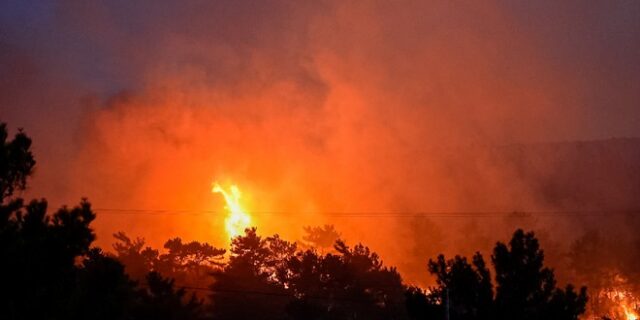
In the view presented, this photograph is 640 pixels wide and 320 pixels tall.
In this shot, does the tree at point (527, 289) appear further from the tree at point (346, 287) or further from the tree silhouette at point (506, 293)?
the tree at point (346, 287)

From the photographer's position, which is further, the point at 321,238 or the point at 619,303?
the point at 321,238

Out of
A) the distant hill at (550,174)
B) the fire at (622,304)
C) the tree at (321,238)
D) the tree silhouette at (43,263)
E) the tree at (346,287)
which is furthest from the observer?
the distant hill at (550,174)

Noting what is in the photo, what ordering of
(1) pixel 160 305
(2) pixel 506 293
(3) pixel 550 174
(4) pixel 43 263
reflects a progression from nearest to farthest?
(4) pixel 43 263 < (2) pixel 506 293 < (1) pixel 160 305 < (3) pixel 550 174

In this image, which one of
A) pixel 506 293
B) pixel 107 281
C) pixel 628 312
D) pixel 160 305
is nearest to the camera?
pixel 107 281

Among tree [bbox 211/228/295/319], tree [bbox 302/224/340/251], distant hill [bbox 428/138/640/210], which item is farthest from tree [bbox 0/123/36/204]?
distant hill [bbox 428/138/640/210]

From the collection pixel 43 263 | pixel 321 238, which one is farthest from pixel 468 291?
pixel 321 238

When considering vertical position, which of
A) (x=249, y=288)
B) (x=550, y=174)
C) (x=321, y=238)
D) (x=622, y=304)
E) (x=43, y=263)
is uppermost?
(x=550, y=174)

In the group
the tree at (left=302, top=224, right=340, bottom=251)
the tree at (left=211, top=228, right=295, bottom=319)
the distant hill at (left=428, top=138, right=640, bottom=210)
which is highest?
the distant hill at (left=428, top=138, right=640, bottom=210)

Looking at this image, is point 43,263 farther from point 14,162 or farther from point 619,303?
point 619,303

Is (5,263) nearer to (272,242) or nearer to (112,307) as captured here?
(112,307)

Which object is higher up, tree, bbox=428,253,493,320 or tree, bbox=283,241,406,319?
tree, bbox=283,241,406,319

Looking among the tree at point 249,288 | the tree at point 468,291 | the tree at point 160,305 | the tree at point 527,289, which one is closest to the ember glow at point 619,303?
the tree at point 249,288

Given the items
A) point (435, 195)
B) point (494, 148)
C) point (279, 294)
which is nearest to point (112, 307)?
point (279, 294)

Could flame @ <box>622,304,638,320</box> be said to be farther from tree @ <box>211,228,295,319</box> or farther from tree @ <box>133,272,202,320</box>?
tree @ <box>133,272,202,320</box>
